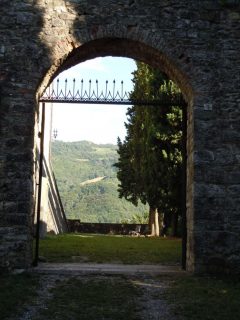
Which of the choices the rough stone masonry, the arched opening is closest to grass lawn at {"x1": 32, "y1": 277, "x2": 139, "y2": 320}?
the rough stone masonry

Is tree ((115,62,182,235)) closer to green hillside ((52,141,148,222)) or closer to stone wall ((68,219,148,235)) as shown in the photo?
stone wall ((68,219,148,235))

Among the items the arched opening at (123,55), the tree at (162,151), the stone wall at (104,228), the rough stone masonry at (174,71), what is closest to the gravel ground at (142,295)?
the rough stone masonry at (174,71)

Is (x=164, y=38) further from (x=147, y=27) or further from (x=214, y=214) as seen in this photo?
(x=214, y=214)

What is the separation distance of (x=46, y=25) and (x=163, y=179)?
828cm

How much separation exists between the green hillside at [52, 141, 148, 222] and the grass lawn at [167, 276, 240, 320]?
27.7 m

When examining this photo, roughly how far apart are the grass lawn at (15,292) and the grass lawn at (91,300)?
25 centimetres

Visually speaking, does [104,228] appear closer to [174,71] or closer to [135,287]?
[174,71]

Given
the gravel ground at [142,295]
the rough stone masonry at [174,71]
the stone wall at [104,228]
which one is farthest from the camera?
the stone wall at [104,228]

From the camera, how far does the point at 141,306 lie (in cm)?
475

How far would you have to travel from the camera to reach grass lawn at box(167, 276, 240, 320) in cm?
439

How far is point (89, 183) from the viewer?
73188mm

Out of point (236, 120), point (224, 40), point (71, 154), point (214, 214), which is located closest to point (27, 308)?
point (214, 214)

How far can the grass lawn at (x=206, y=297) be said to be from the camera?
173 inches

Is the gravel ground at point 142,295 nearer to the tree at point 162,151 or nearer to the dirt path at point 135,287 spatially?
the dirt path at point 135,287
